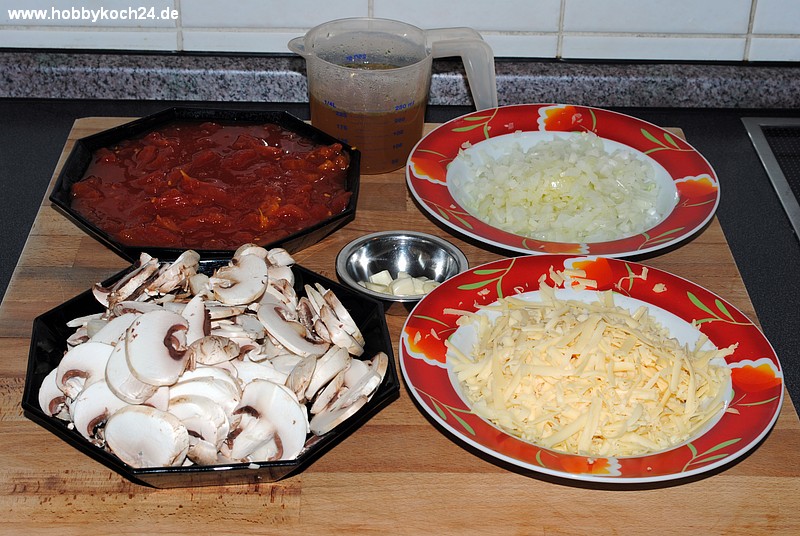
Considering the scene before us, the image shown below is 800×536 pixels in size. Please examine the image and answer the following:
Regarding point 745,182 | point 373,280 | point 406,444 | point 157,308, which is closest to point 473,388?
point 406,444

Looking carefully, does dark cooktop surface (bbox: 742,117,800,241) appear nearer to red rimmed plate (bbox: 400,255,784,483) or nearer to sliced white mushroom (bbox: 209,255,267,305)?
red rimmed plate (bbox: 400,255,784,483)

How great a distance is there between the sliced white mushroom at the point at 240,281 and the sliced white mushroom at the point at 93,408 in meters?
0.24

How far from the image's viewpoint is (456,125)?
1.94m

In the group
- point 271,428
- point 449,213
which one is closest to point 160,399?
point 271,428

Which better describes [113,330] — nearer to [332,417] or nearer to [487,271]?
[332,417]

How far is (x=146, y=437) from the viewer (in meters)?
1.13

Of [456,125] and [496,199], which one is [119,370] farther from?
[456,125]

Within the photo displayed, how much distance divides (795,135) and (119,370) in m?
1.87

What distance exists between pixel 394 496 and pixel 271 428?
0.65 feet

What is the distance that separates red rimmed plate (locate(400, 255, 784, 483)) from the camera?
3.83ft

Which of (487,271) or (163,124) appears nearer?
(487,271)

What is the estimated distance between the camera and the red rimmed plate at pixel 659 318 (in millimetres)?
1167

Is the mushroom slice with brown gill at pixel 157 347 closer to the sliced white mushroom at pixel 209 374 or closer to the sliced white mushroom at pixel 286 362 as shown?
the sliced white mushroom at pixel 209 374

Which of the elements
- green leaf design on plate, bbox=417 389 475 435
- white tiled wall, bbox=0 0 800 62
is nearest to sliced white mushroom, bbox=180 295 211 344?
green leaf design on plate, bbox=417 389 475 435
